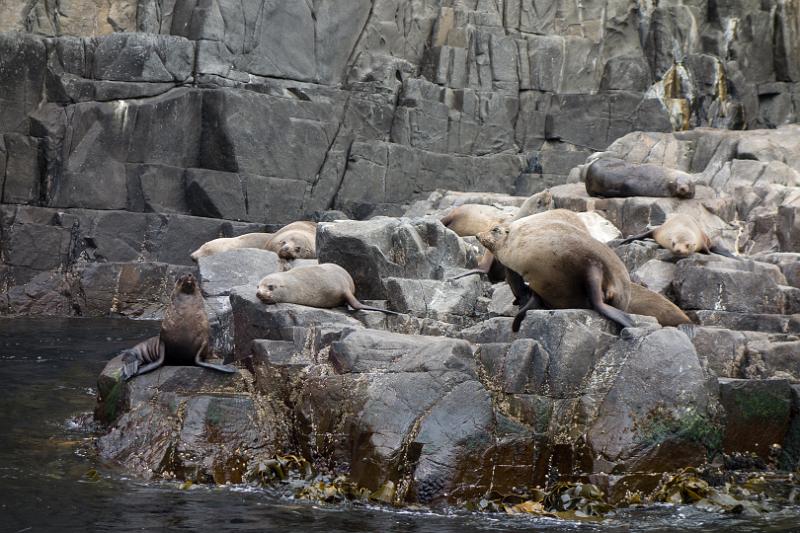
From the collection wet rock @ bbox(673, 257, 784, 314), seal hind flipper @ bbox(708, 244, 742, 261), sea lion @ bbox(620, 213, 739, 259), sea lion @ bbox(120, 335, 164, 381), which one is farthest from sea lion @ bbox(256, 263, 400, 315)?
seal hind flipper @ bbox(708, 244, 742, 261)

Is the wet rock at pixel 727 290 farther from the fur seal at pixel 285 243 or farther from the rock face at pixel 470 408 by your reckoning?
the fur seal at pixel 285 243

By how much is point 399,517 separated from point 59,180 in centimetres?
1531

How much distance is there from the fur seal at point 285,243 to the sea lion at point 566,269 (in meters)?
4.34

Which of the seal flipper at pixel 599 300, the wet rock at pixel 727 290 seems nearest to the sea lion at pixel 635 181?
the wet rock at pixel 727 290

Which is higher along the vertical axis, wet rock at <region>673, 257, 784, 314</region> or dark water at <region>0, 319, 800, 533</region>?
wet rock at <region>673, 257, 784, 314</region>

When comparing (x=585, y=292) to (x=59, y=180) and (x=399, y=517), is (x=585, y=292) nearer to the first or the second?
(x=399, y=517)

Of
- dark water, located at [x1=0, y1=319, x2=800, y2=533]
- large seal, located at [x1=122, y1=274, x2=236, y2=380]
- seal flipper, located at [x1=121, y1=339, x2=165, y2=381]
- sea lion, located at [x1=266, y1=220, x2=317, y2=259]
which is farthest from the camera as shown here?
sea lion, located at [x1=266, y1=220, x2=317, y2=259]

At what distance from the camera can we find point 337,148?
23297 millimetres

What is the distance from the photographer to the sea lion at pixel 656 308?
30.7 feet

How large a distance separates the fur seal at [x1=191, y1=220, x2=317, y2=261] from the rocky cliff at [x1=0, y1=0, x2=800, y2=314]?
3.35 meters

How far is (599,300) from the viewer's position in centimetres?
785

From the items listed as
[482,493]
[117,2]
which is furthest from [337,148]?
[482,493]

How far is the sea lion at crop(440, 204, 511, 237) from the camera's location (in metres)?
15.4

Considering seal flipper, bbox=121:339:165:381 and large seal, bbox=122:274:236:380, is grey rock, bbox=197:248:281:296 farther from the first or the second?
seal flipper, bbox=121:339:165:381
